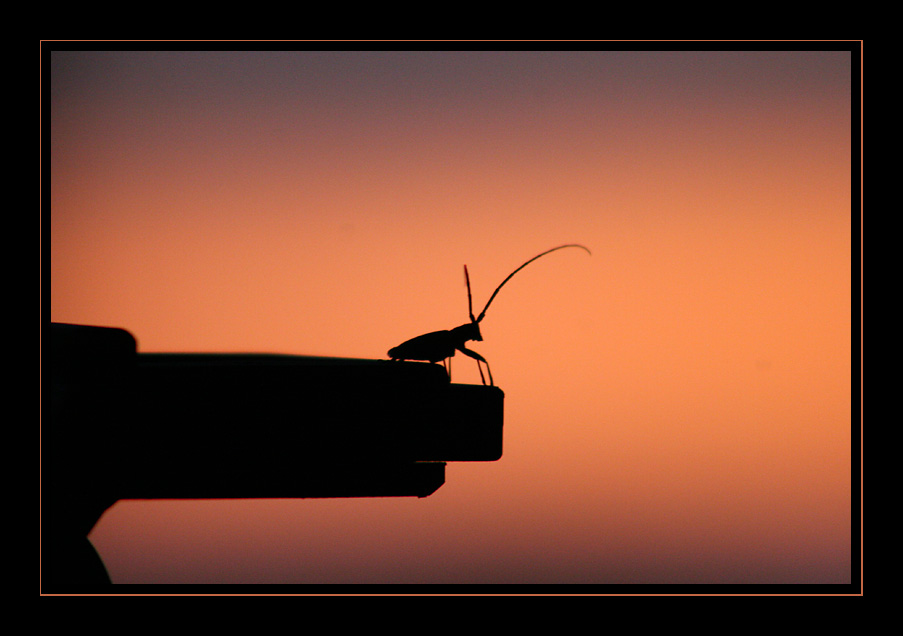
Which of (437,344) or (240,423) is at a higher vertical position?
(437,344)

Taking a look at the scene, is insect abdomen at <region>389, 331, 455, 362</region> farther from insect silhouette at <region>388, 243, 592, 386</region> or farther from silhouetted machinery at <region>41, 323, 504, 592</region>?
silhouetted machinery at <region>41, 323, 504, 592</region>

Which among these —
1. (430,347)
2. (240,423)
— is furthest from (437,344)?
(240,423)

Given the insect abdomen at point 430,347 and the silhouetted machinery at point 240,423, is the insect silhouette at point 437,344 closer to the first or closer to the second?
the insect abdomen at point 430,347

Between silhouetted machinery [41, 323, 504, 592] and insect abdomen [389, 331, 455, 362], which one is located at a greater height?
insect abdomen [389, 331, 455, 362]

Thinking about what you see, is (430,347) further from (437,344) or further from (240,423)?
(240,423)

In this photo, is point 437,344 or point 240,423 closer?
point 240,423

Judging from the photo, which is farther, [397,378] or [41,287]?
[41,287]

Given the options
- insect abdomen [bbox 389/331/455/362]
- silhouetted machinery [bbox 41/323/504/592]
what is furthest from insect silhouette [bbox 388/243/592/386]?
silhouetted machinery [bbox 41/323/504/592]
